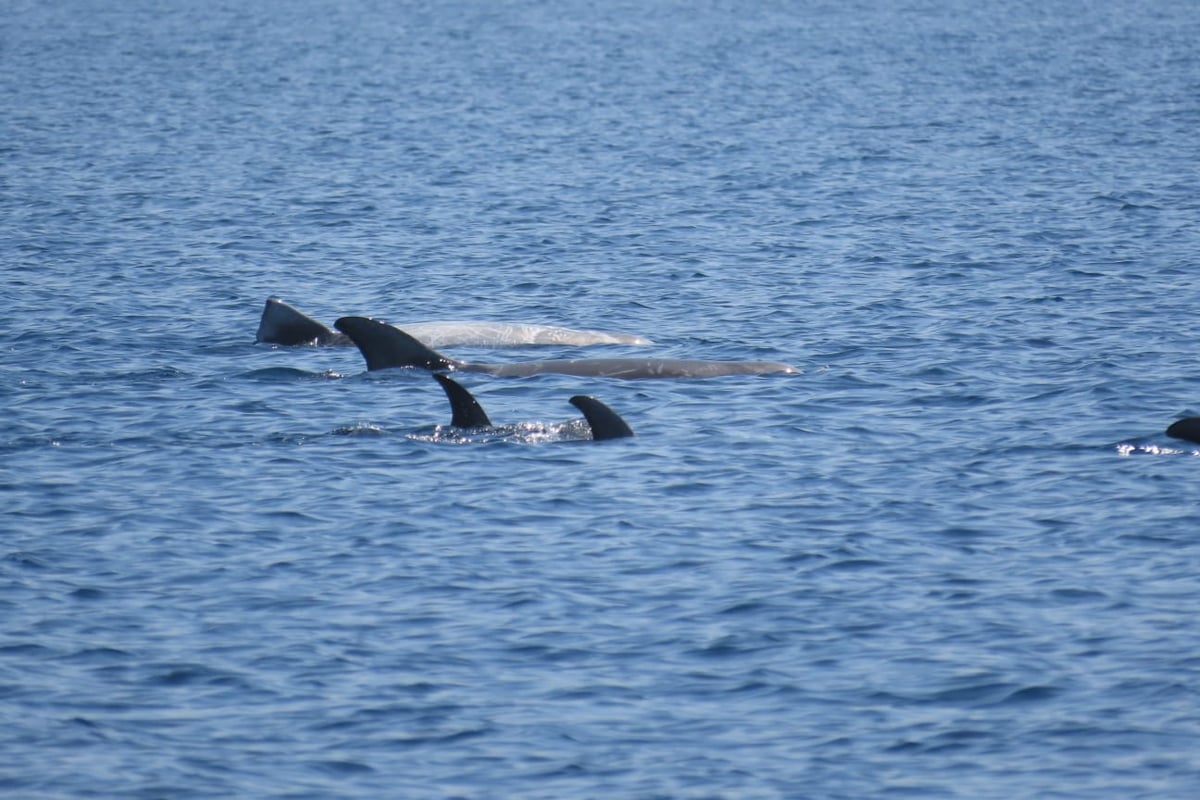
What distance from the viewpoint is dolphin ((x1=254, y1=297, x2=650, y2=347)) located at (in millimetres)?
25047

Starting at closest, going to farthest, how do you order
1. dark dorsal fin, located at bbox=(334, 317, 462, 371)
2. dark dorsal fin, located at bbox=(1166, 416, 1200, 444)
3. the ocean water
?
the ocean water, dark dorsal fin, located at bbox=(1166, 416, 1200, 444), dark dorsal fin, located at bbox=(334, 317, 462, 371)

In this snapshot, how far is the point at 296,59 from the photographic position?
77.5 meters

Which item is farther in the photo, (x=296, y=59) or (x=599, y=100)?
(x=296, y=59)

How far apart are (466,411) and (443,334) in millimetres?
5419

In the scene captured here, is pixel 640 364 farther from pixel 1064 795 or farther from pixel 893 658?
pixel 1064 795

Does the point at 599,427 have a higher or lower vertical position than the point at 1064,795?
higher

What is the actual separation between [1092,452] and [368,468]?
693 centimetres

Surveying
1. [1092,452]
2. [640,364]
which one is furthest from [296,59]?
[1092,452]

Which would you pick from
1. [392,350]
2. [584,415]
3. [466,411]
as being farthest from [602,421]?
[392,350]

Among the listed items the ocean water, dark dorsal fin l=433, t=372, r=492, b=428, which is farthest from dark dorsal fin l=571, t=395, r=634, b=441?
dark dorsal fin l=433, t=372, r=492, b=428

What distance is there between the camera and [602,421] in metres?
19.8

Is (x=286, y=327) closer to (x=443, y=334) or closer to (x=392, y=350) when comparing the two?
(x=443, y=334)

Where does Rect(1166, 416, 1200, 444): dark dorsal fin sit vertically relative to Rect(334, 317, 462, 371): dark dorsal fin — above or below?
below

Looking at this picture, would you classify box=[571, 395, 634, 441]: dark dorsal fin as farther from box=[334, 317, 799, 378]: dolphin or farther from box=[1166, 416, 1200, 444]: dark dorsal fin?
box=[1166, 416, 1200, 444]: dark dorsal fin
